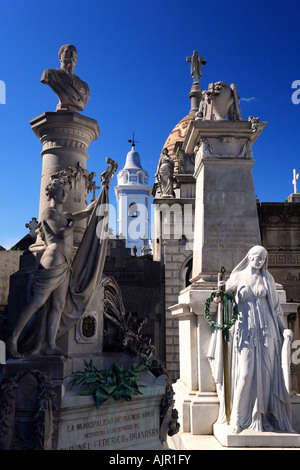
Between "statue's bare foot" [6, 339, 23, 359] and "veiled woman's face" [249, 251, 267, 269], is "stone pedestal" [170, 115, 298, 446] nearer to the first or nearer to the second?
"veiled woman's face" [249, 251, 267, 269]

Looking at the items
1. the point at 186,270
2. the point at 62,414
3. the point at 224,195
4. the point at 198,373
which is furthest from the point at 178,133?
the point at 62,414

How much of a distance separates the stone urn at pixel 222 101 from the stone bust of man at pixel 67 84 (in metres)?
2.61

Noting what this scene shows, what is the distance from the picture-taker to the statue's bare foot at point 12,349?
5.07 meters

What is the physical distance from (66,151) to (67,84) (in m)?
1.23

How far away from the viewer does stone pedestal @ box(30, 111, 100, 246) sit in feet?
22.1

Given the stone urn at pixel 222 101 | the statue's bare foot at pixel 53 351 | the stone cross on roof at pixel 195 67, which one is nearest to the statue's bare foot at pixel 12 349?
the statue's bare foot at pixel 53 351

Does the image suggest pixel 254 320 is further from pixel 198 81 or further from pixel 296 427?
pixel 198 81

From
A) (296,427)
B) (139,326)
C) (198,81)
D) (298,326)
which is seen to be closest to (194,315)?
(139,326)

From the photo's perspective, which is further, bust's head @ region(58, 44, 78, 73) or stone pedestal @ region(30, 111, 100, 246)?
bust's head @ region(58, 44, 78, 73)

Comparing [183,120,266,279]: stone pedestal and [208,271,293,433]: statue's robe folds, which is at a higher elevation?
[183,120,266,279]: stone pedestal

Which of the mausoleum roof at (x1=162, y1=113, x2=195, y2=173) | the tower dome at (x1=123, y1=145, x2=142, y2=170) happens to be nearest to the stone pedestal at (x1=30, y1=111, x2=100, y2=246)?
the mausoleum roof at (x1=162, y1=113, x2=195, y2=173)

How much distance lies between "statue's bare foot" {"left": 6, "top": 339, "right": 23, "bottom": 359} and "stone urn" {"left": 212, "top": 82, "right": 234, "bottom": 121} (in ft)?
18.8

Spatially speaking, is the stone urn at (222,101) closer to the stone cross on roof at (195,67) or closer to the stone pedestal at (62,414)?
the stone pedestal at (62,414)
